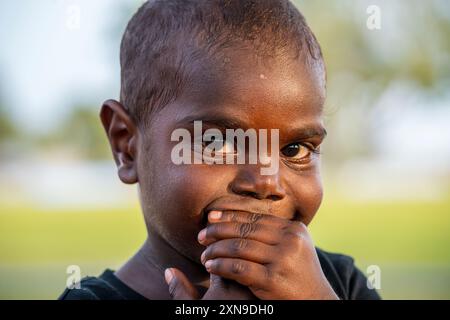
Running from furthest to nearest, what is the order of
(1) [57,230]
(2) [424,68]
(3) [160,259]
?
(2) [424,68]
(1) [57,230]
(3) [160,259]

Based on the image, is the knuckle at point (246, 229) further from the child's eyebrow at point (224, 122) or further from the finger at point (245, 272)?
the child's eyebrow at point (224, 122)

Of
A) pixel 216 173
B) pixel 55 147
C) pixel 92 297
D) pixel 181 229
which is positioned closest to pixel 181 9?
pixel 216 173

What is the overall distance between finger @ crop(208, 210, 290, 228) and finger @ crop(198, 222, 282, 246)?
0.05 ft

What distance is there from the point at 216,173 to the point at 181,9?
2.12ft

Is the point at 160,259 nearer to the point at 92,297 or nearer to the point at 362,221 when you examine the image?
the point at 92,297

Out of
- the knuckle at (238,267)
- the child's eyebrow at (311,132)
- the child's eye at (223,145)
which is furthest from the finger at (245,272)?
the child's eyebrow at (311,132)

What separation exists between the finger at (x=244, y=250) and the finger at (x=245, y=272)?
2 cm

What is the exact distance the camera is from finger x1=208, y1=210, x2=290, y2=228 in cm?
186

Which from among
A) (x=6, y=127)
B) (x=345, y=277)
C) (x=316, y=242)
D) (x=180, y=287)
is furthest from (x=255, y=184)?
(x=6, y=127)

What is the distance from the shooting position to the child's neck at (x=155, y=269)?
2.23 m

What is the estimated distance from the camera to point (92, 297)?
2205 millimetres

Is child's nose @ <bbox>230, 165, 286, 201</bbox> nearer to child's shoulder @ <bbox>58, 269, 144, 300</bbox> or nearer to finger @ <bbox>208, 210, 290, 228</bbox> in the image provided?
finger @ <bbox>208, 210, 290, 228</bbox>

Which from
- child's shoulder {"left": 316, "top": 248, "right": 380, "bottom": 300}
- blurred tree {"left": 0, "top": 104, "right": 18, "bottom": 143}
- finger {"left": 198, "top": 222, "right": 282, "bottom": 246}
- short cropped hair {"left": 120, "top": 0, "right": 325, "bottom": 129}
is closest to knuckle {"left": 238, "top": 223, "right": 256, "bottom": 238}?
finger {"left": 198, "top": 222, "right": 282, "bottom": 246}

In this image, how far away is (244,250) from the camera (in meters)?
1.79
